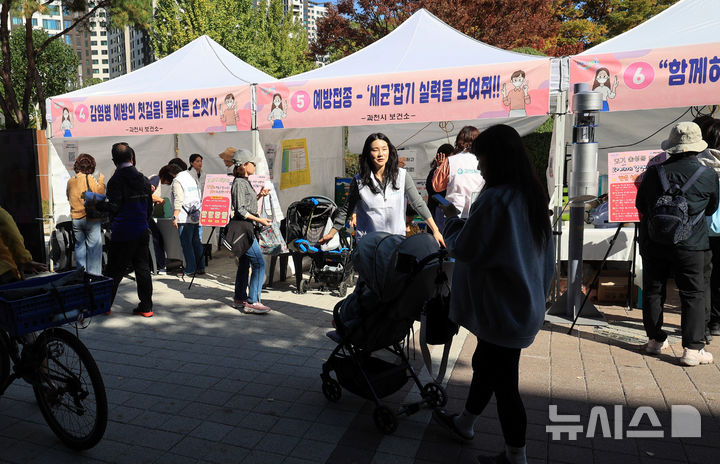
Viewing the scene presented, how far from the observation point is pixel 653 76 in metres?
5.66

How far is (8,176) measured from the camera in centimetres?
836

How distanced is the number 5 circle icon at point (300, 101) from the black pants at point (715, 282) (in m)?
4.86

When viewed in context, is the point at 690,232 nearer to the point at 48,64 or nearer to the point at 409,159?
the point at 409,159

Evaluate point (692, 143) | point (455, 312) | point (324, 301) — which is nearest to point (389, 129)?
point (324, 301)

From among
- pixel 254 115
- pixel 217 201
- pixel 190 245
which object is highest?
pixel 254 115

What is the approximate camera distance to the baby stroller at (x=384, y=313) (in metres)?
3.18

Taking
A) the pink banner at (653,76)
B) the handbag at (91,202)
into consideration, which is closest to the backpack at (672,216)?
the pink banner at (653,76)

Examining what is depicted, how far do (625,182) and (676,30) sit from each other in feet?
6.15

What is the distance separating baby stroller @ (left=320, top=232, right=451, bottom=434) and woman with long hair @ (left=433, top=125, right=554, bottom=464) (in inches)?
15.1

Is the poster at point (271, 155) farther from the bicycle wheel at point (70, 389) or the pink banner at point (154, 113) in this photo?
the bicycle wheel at point (70, 389)

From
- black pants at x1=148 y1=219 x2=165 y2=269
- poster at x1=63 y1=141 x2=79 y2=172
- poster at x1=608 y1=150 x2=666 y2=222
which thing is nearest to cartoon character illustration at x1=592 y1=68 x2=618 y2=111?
poster at x1=608 y1=150 x2=666 y2=222

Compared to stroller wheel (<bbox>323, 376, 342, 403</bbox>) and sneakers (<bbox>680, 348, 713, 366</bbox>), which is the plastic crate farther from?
sneakers (<bbox>680, 348, 713, 366</bbox>)

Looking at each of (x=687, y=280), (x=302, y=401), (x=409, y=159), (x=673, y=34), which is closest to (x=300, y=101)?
(x=409, y=159)

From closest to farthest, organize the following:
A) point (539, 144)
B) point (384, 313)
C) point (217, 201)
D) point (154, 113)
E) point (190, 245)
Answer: point (384, 313), point (217, 201), point (154, 113), point (190, 245), point (539, 144)
